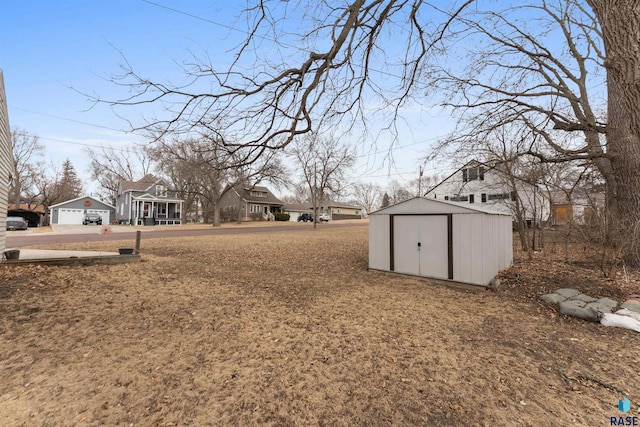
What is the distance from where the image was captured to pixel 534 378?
9.08 ft

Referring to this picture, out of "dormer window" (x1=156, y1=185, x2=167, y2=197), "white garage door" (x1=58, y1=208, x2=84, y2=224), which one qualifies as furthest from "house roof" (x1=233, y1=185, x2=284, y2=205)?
"white garage door" (x1=58, y1=208, x2=84, y2=224)

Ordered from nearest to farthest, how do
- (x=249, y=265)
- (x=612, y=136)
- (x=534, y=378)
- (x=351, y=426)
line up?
(x=351, y=426) → (x=534, y=378) → (x=612, y=136) → (x=249, y=265)

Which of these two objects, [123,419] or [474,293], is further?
[474,293]

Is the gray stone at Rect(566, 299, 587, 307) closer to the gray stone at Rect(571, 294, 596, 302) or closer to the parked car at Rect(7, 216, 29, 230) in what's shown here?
the gray stone at Rect(571, 294, 596, 302)

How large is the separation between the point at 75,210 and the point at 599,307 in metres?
43.4

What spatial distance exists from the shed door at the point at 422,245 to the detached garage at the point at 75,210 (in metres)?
38.9

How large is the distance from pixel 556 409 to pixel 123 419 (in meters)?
3.51

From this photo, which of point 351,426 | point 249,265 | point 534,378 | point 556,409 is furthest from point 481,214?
point 249,265

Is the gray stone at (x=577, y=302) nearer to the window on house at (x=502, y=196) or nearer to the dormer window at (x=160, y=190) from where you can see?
the window on house at (x=502, y=196)

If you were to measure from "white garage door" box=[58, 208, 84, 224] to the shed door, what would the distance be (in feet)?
129

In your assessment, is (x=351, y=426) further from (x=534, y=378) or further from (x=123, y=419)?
(x=534, y=378)

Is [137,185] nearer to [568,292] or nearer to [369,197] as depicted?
[568,292]

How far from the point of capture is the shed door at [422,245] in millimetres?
6691

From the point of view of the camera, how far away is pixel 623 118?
6.69m
